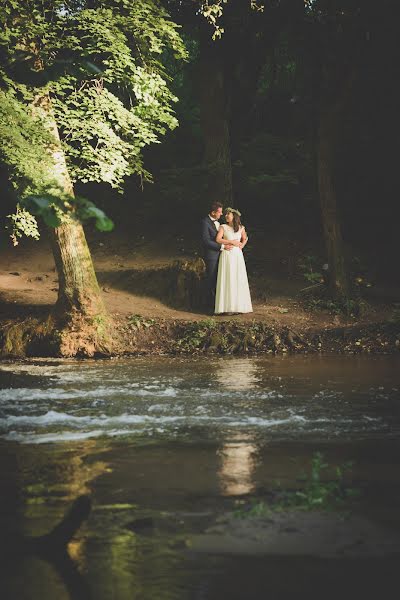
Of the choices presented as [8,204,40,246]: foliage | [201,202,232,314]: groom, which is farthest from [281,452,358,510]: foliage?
[201,202,232,314]: groom

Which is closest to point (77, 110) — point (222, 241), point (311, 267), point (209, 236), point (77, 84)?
point (77, 84)

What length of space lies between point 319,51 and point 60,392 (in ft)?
44.2

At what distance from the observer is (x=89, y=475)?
7.95m

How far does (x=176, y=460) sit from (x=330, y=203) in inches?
588

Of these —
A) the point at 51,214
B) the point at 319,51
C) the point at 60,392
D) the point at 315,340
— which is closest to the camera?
the point at 51,214

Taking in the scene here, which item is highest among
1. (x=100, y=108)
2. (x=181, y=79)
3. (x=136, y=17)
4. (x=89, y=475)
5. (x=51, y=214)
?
(x=181, y=79)

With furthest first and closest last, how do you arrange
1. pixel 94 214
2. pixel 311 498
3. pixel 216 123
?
pixel 216 123
pixel 311 498
pixel 94 214

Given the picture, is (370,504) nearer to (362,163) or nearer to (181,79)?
(362,163)

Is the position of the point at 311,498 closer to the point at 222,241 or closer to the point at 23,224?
the point at 23,224

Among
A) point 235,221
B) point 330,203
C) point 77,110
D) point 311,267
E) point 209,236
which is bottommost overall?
point 311,267

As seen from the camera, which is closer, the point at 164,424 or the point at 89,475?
the point at 89,475

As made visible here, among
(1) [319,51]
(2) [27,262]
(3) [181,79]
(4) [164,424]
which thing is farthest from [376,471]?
(3) [181,79]

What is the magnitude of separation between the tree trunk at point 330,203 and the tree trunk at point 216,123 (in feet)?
16.1

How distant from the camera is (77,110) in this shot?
18156 mm
